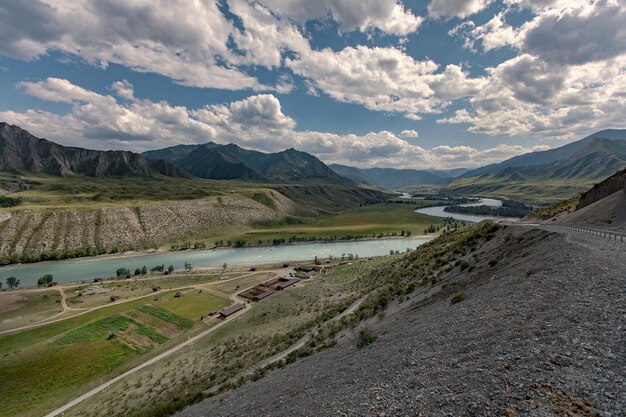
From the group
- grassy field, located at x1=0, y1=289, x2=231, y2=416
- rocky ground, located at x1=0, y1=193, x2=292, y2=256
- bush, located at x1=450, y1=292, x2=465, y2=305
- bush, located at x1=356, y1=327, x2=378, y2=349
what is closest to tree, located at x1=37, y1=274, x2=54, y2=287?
grassy field, located at x1=0, y1=289, x2=231, y2=416

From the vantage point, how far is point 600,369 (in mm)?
9594

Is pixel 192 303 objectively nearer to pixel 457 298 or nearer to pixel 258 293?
pixel 258 293

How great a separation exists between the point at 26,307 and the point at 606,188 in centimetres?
13262

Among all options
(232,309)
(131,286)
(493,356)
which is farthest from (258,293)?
(493,356)

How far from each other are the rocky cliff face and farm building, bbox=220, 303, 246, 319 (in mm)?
75673

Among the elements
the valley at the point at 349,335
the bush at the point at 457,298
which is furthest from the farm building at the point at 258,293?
the bush at the point at 457,298

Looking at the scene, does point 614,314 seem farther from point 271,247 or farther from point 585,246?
point 271,247

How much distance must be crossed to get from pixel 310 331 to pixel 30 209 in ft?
715

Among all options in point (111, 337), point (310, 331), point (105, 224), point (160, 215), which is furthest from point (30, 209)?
point (310, 331)

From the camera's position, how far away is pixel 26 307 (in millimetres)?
78938

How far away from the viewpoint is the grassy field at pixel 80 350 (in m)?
41.7

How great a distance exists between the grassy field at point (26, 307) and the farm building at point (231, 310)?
43.3m

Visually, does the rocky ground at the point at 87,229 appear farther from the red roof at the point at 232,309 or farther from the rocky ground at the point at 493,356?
the rocky ground at the point at 493,356

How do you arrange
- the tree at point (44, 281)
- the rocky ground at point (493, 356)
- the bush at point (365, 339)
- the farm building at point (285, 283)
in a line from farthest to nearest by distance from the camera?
the tree at point (44, 281) < the farm building at point (285, 283) < the bush at point (365, 339) < the rocky ground at point (493, 356)
